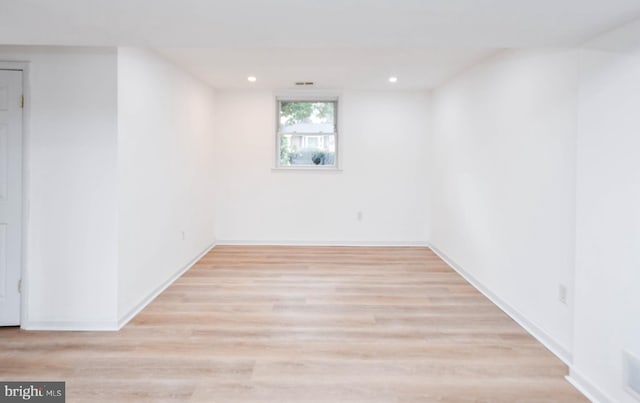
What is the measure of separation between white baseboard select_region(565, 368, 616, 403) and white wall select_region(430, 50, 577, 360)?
24 cm

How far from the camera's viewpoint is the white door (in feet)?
8.91

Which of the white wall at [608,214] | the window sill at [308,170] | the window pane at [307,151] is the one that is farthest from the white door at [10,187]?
the white wall at [608,214]

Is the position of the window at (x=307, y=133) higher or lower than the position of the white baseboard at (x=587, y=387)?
higher

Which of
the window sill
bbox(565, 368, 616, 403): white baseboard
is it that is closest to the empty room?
bbox(565, 368, 616, 403): white baseboard

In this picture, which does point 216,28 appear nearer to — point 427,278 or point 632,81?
point 632,81

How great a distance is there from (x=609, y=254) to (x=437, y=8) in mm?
1497

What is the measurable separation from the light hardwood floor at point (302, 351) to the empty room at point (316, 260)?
0.06 feet

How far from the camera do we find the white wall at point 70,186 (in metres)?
2.71

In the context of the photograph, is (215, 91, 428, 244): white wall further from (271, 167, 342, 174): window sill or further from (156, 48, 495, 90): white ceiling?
(156, 48, 495, 90): white ceiling

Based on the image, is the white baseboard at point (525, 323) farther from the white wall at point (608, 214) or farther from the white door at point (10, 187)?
→ the white door at point (10, 187)

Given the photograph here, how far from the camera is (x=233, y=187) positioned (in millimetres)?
5766

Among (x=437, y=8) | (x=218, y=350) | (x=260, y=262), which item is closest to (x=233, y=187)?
(x=260, y=262)

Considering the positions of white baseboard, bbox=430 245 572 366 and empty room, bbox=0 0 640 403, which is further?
white baseboard, bbox=430 245 572 366

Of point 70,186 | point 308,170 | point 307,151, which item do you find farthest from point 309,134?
point 70,186
